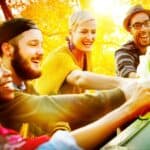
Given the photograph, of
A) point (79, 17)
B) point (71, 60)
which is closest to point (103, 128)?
point (71, 60)

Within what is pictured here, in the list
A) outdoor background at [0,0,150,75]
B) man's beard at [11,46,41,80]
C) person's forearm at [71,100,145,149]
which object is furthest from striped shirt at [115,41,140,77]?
man's beard at [11,46,41,80]

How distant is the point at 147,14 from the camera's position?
7.17ft

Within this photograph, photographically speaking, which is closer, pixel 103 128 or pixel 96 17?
pixel 103 128

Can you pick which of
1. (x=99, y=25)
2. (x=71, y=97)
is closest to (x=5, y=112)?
(x=71, y=97)

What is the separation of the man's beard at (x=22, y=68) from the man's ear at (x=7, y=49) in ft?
0.05

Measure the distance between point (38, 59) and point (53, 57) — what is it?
0.21 feet

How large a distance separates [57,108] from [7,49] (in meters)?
0.30

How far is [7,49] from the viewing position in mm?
2053

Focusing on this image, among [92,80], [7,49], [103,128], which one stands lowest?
[103,128]

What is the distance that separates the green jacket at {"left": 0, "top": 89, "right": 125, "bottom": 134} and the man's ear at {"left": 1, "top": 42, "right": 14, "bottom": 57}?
16 centimetres

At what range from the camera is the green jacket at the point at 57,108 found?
199 cm

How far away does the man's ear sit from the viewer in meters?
2.05

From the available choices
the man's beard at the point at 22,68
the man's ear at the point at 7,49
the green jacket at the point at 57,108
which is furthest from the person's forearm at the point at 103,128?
the man's ear at the point at 7,49

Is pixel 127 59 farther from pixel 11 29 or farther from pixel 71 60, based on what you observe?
pixel 11 29
